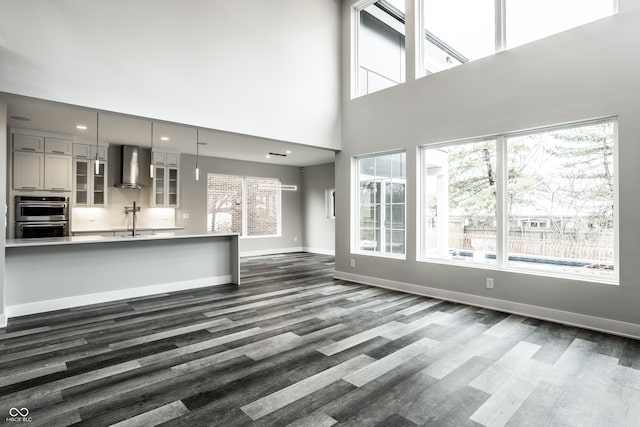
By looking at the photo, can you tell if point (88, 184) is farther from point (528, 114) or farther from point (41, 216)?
point (528, 114)

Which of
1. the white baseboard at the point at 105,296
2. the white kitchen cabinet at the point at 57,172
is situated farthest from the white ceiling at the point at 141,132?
the white baseboard at the point at 105,296

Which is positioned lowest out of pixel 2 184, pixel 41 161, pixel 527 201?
pixel 527 201

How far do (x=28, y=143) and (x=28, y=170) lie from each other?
460 millimetres

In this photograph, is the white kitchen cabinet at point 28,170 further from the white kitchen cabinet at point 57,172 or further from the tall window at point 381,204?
the tall window at point 381,204

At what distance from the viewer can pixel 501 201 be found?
4.17 meters

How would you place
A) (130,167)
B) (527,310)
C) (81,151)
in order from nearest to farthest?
(527,310)
(81,151)
(130,167)

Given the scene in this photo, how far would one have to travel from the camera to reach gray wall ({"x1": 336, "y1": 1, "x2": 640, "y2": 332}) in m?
3.27

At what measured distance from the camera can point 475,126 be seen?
4.33 m

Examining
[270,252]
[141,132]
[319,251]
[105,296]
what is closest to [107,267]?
[105,296]

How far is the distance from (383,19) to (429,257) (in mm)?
4198

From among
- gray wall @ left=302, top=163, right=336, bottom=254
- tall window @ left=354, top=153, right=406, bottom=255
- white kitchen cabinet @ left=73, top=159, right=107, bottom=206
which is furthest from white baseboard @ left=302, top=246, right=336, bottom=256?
white kitchen cabinet @ left=73, top=159, right=107, bottom=206

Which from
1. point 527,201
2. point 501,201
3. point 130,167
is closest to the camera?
point 527,201

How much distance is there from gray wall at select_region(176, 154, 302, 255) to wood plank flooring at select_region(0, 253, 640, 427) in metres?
4.14

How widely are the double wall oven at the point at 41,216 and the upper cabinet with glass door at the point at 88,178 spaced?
1.17ft
